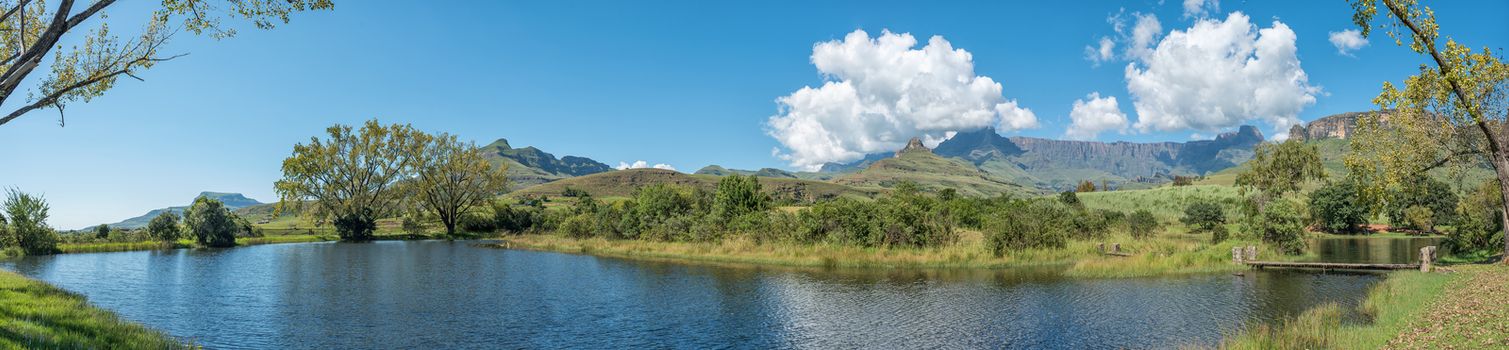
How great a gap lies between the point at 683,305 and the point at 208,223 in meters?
58.2

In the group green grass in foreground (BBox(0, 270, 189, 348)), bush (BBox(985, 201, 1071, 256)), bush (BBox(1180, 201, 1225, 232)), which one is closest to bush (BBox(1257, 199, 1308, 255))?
bush (BBox(985, 201, 1071, 256))

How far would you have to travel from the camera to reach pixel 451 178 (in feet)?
278

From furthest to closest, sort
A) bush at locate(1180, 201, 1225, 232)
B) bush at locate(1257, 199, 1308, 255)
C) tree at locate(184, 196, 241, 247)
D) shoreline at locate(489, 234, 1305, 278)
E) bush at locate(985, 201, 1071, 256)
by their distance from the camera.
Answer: bush at locate(1180, 201, 1225, 232), tree at locate(184, 196, 241, 247), bush at locate(985, 201, 1071, 256), bush at locate(1257, 199, 1308, 255), shoreline at locate(489, 234, 1305, 278)

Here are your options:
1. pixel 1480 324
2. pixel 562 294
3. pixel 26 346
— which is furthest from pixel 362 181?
pixel 1480 324

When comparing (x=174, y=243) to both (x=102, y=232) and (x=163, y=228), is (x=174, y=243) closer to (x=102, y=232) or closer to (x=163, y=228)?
(x=163, y=228)

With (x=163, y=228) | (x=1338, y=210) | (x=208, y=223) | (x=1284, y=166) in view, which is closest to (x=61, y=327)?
(x=208, y=223)

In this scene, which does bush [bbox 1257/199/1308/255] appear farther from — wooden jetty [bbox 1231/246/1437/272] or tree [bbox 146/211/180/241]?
tree [bbox 146/211/180/241]

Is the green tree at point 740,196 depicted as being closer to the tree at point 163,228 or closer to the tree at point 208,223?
the tree at point 208,223

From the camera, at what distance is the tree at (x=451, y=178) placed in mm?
83000

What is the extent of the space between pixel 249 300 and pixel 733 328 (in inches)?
766

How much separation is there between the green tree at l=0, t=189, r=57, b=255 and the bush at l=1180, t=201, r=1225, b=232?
318 feet

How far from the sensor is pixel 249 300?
25.6m

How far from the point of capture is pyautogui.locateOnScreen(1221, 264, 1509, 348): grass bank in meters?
12.0

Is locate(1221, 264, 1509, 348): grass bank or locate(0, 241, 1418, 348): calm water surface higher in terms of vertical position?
locate(1221, 264, 1509, 348): grass bank
